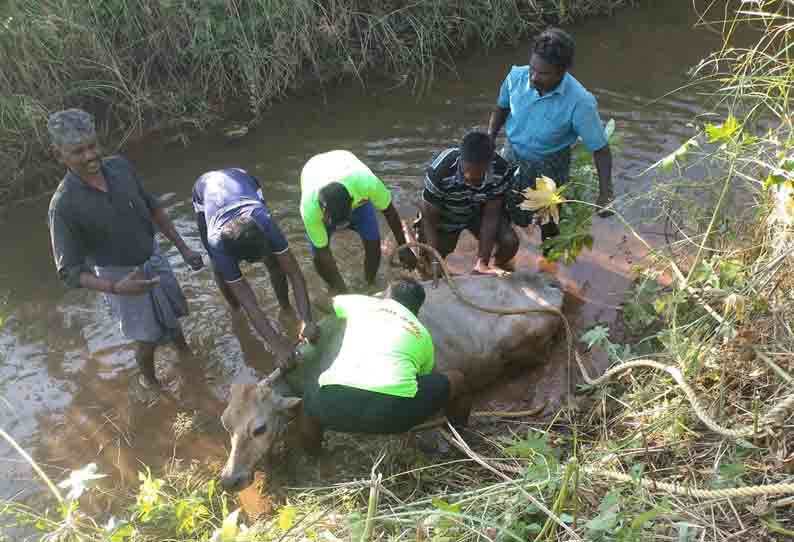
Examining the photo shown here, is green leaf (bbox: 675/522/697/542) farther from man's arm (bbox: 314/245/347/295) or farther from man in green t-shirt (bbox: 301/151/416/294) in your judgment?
man's arm (bbox: 314/245/347/295)

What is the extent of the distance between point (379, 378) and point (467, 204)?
1862 millimetres

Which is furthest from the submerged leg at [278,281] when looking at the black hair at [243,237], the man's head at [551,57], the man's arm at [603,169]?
the man's arm at [603,169]

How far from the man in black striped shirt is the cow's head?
1756mm

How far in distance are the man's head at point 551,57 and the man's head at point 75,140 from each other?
2.88 meters

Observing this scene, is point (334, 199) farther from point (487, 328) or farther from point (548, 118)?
point (548, 118)

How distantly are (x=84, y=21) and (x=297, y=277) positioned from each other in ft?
16.0

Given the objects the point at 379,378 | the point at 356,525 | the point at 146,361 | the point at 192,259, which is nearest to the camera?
the point at 356,525

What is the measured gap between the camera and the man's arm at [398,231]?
4711 millimetres

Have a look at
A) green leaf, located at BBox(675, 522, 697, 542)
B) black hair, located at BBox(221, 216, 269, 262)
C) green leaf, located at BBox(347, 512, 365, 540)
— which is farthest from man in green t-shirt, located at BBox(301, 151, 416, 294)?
green leaf, located at BBox(675, 522, 697, 542)

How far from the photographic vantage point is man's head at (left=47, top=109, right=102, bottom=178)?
3609 millimetres

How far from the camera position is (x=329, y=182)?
14.1 feet

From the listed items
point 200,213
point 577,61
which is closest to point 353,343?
point 200,213

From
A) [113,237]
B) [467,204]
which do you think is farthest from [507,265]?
[113,237]

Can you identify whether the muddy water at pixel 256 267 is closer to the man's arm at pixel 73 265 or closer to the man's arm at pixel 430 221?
the man's arm at pixel 430 221
